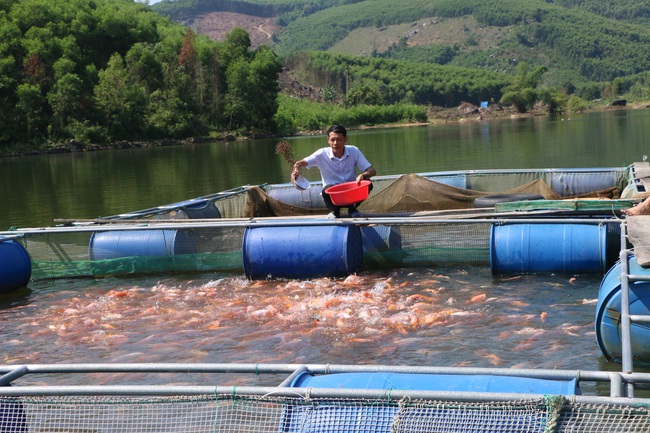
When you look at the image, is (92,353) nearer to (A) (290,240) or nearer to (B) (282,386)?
(A) (290,240)

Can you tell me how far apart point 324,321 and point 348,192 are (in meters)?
3.70

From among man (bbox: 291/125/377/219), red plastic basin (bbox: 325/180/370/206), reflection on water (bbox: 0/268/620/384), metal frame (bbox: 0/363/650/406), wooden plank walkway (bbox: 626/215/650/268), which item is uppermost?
man (bbox: 291/125/377/219)

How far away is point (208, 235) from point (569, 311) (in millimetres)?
6928

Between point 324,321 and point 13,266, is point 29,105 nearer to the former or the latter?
point 13,266

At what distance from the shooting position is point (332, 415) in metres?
5.16

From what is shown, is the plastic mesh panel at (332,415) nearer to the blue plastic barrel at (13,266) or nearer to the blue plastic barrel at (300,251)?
the blue plastic barrel at (300,251)

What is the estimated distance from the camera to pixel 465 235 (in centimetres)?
1419

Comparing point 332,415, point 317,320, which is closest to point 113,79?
point 317,320

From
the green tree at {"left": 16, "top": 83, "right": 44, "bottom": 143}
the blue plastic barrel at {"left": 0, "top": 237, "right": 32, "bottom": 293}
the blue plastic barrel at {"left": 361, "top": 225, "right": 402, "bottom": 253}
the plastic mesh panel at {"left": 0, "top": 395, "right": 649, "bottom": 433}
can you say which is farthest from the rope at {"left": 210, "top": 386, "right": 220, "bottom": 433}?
the green tree at {"left": 16, "top": 83, "right": 44, "bottom": 143}

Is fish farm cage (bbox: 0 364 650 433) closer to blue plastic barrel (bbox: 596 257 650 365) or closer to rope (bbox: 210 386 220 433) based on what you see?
rope (bbox: 210 386 220 433)

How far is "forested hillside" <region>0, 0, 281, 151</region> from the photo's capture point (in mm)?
106062

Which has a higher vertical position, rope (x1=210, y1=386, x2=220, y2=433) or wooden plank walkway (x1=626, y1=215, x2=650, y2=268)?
wooden plank walkway (x1=626, y1=215, x2=650, y2=268)

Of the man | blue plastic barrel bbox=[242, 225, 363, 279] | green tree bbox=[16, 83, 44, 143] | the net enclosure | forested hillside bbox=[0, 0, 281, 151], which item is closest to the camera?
blue plastic barrel bbox=[242, 225, 363, 279]

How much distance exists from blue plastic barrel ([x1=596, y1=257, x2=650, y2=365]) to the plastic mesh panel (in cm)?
381
